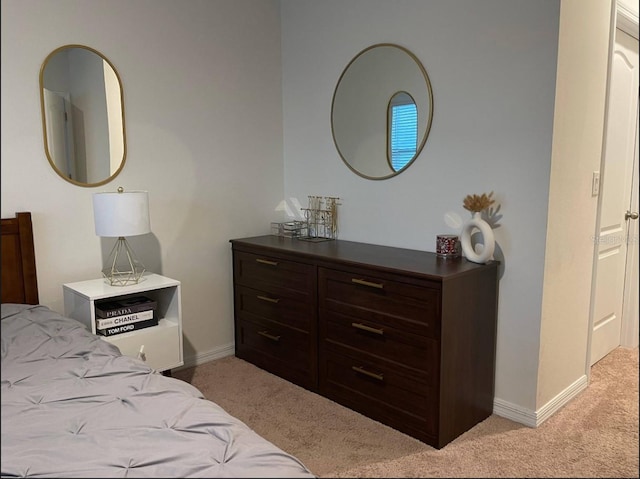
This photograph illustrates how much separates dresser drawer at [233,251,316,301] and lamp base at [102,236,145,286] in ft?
1.89

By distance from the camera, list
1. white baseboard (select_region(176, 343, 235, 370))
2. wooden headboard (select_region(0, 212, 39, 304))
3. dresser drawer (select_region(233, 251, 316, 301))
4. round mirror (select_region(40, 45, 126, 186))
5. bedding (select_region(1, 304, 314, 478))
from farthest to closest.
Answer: white baseboard (select_region(176, 343, 235, 370))
dresser drawer (select_region(233, 251, 316, 301))
round mirror (select_region(40, 45, 126, 186))
wooden headboard (select_region(0, 212, 39, 304))
bedding (select_region(1, 304, 314, 478))

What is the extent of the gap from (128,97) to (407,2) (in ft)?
4.95

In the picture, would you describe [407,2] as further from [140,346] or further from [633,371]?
[633,371]

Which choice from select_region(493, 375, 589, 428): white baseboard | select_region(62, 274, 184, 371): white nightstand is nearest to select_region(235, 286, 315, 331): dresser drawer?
select_region(62, 274, 184, 371): white nightstand

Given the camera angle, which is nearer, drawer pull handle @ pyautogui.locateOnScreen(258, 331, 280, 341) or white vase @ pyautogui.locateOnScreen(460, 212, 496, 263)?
white vase @ pyautogui.locateOnScreen(460, 212, 496, 263)

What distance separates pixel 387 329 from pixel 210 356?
1.33 metres

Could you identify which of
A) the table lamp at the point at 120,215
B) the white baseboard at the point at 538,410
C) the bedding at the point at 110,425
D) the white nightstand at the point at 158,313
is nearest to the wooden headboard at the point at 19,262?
the white nightstand at the point at 158,313

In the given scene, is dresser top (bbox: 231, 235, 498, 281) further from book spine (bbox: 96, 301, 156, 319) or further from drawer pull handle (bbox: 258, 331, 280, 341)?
book spine (bbox: 96, 301, 156, 319)

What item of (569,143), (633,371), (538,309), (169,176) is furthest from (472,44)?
(633,371)

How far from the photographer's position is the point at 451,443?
1.43 m

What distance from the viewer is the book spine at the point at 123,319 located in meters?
2.39

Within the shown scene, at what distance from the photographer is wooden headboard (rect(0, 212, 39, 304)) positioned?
2.32m

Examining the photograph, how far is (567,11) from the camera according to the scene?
2133 millimetres

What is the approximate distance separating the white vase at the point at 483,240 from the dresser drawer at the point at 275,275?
763 mm
